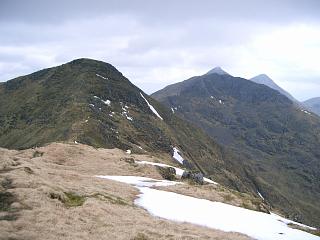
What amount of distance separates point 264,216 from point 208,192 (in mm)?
14375

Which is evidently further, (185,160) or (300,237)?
(185,160)

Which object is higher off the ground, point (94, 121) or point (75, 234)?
point (94, 121)

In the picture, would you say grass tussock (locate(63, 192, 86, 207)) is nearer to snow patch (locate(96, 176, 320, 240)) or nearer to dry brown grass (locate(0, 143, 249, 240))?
dry brown grass (locate(0, 143, 249, 240))

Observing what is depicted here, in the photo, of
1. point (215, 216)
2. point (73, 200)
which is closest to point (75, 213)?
point (73, 200)

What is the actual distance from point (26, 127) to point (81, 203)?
158 meters

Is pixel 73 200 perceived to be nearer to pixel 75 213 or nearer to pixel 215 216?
pixel 75 213

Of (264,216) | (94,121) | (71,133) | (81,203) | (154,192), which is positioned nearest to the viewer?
(81,203)

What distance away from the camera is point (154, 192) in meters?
59.2

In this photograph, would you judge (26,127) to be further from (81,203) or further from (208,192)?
(81,203)

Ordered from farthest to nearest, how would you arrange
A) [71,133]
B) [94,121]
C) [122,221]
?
[94,121] < [71,133] < [122,221]

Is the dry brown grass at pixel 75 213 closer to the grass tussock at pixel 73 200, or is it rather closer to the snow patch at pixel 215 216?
the grass tussock at pixel 73 200

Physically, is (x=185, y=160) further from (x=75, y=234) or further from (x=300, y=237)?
(x=75, y=234)

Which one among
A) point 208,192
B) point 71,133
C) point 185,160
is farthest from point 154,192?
point 185,160

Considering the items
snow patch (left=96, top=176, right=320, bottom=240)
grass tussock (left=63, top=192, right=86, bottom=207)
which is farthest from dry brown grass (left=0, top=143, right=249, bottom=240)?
snow patch (left=96, top=176, right=320, bottom=240)
